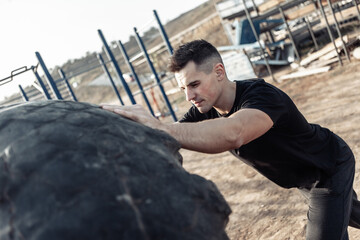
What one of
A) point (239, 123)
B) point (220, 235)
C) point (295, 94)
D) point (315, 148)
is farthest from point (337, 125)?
point (220, 235)

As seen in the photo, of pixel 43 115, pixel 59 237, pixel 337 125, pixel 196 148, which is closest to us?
pixel 59 237

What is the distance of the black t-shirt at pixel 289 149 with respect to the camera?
5.99 ft

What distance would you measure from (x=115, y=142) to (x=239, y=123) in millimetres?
718

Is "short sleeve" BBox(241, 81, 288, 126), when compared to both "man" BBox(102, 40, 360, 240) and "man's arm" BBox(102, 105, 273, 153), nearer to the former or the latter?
"man" BBox(102, 40, 360, 240)

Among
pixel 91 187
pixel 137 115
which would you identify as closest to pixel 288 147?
pixel 137 115

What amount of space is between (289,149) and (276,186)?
2.27 meters

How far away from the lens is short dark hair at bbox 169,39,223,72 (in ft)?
6.41

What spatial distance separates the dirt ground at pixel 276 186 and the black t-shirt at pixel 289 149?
4.27 feet

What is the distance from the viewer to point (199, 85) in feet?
6.35

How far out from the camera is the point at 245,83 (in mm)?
1953

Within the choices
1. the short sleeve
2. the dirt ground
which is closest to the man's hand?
the short sleeve

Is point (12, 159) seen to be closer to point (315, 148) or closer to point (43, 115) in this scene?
point (43, 115)

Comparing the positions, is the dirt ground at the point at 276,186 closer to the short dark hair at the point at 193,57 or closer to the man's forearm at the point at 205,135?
the short dark hair at the point at 193,57

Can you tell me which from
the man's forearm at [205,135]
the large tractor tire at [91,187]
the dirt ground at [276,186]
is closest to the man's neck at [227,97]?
the man's forearm at [205,135]
